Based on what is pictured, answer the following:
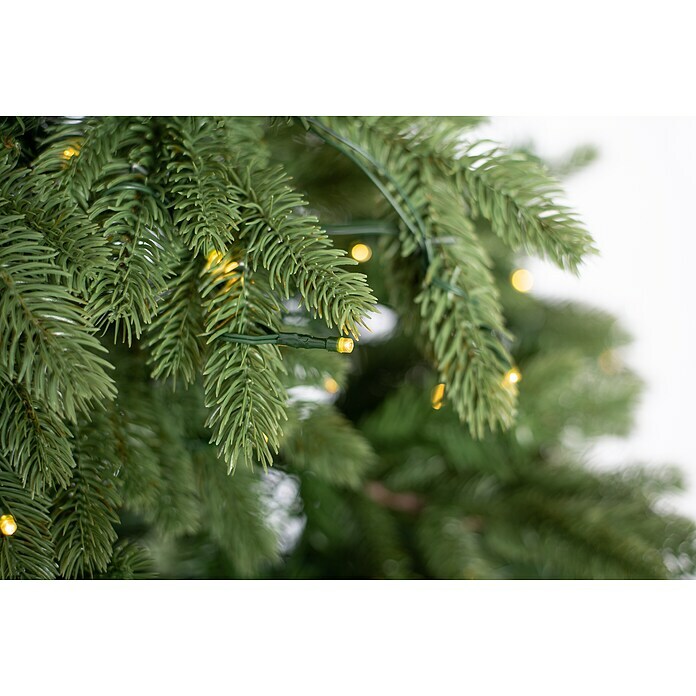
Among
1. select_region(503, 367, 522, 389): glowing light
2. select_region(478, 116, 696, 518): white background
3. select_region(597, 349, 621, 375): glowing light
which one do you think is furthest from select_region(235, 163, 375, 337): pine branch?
select_region(478, 116, 696, 518): white background

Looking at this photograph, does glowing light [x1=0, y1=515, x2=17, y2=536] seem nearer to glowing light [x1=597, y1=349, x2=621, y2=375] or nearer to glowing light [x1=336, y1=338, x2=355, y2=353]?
glowing light [x1=336, y1=338, x2=355, y2=353]

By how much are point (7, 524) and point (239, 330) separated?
5.8 inches

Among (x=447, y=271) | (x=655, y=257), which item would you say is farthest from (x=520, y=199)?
(x=655, y=257)

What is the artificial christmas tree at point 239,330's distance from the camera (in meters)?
0.27

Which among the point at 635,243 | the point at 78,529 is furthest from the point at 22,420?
the point at 635,243

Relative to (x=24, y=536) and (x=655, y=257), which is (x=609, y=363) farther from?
(x=24, y=536)

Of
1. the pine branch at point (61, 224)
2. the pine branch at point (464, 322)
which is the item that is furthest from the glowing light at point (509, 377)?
the pine branch at point (61, 224)

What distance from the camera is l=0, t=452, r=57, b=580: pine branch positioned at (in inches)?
11.8

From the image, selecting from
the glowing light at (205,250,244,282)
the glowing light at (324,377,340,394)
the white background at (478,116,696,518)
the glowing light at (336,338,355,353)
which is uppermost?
the white background at (478,116,696,518)

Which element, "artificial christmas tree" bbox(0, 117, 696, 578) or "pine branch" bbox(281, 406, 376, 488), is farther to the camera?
"pine branch" bbox(281, 406, 376, 488)

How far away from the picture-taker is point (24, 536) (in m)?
0.30
